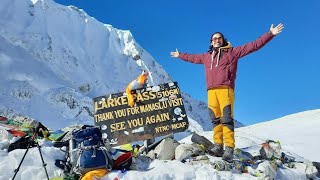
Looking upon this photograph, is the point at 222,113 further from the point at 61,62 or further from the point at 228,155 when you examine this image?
the point at 61,62

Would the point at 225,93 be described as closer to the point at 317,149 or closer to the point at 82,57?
the point at 317,149

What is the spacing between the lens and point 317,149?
1097cm

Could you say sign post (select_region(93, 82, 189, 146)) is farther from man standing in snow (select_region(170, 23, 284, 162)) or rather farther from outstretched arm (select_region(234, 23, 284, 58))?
outstretched arm (select_region(234, 23, 284, 58))

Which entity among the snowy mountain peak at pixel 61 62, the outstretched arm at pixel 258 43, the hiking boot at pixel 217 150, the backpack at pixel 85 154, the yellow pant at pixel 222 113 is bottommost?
the backpack at pixel 85 154

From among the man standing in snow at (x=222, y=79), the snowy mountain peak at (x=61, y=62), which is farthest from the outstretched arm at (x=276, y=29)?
the snowy mountain peak at (x=61, y=62)

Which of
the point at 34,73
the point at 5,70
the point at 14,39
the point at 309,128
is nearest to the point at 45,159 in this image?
the point at 309,128

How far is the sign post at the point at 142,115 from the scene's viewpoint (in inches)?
316

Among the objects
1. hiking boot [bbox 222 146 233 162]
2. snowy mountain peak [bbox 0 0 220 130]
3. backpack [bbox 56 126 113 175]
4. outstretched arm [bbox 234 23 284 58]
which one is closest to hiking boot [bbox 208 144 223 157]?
hiking boot [bbox 222 146 233 162]

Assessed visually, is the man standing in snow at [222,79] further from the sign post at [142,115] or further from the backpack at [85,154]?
the backpack at [85,154]

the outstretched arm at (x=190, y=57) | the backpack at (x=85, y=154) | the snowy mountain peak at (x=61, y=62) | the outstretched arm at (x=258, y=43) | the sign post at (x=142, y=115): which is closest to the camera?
the backpack at (x=85, y=154)

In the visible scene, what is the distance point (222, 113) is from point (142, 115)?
5.33 ft

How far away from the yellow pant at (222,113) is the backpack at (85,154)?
1.93m

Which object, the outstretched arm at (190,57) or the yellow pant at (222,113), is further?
the outstretched arm at (190,57)

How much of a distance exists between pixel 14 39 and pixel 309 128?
67.4 m
